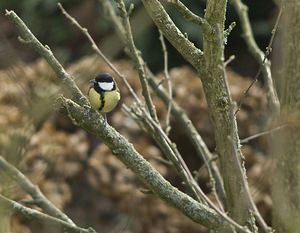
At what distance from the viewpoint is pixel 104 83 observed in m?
2.61

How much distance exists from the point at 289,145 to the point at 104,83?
648 mm

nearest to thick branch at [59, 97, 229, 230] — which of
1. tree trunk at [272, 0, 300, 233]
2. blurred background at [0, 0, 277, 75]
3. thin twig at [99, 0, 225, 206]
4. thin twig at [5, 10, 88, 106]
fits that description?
thin twig at [5, 10, 88, 106]

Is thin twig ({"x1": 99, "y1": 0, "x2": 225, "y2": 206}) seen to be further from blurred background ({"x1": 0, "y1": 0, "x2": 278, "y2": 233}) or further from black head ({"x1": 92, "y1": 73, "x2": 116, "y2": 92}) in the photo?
blurred background ({"x1": 0, "y1": 0, "x2": 278, "y2": 233})

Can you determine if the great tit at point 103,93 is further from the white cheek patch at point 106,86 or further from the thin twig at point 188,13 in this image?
the thin twig at point 188,13

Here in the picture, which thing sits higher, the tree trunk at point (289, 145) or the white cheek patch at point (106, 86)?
the white cheek patch at point (106, 86)

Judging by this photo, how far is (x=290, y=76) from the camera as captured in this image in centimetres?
242

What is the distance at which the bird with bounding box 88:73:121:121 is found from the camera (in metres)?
2.50

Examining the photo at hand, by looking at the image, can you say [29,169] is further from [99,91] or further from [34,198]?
[99,91]

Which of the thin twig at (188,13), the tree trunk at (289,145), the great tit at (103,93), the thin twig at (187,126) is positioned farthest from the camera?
the thin twig at (187,126)

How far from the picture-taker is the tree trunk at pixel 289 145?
240 cm

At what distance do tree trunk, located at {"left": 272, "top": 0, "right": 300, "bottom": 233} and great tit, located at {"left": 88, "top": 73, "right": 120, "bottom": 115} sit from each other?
22.1 inches

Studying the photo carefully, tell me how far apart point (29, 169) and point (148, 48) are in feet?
Result: 10.8

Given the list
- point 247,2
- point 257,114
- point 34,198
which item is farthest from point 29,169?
point 247,2

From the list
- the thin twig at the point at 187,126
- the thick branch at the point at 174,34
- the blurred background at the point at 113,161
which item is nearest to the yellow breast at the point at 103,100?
the thick branch at the point at 174,34
